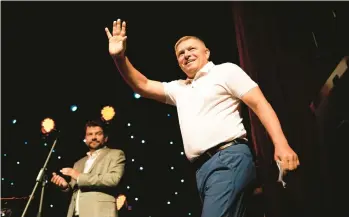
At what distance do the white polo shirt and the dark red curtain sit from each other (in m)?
1.43

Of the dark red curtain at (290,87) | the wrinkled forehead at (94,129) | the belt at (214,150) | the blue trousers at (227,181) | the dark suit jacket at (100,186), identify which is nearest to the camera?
the blue trousers at (227,181)

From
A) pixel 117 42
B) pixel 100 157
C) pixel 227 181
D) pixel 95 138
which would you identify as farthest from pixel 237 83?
pixel 95 138

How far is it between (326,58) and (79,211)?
101 inches

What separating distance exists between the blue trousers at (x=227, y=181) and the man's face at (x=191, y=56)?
1.64ft

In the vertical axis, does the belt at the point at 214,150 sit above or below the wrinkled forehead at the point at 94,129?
below

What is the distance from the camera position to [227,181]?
132 centimetres

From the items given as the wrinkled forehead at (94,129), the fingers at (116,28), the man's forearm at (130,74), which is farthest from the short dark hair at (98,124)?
the fingers at (116,28)

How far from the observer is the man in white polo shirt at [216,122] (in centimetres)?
132

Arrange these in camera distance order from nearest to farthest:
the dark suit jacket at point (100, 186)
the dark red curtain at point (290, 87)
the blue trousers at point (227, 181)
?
the blue trousers at point (227, 181)
the dark suit jacket at point (100, 186)
the dark red curtain at point (290, 87)

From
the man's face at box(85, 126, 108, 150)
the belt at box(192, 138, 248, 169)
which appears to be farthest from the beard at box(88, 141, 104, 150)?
the belt at box(192, 138, 248, 169)

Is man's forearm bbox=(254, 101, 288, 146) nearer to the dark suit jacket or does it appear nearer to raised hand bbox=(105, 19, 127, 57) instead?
raised hand bbox=(105, 19, 127, 57)

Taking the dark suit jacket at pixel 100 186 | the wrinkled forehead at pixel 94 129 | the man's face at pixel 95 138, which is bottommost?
the dark suit jacket at pixel 100 186

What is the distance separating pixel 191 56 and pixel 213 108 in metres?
0.36

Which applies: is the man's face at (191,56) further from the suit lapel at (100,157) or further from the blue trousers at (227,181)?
the suit lapel at (100,157)
